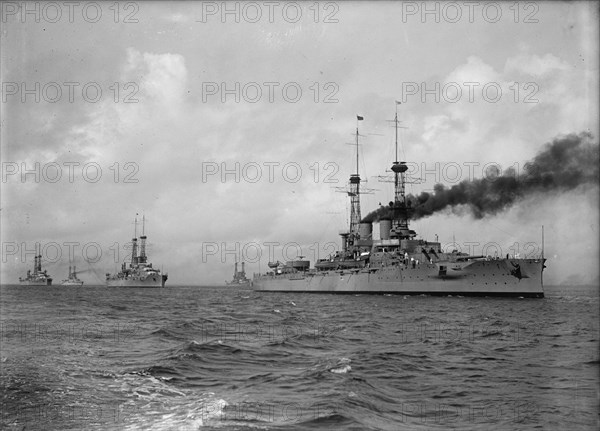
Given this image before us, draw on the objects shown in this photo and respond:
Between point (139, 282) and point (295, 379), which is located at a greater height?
point (295, 379)

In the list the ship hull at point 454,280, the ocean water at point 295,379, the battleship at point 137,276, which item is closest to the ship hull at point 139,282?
the battleship at point 137,276

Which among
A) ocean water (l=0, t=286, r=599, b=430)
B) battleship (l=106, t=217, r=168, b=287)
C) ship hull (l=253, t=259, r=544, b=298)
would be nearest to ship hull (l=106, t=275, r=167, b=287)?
battleship (l=106, t=217, r=168, b=287)

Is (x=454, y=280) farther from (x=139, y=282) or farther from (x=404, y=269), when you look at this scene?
(x=139, y=282)

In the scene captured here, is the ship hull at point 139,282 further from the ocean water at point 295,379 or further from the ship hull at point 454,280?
the ocean water at point 295,379

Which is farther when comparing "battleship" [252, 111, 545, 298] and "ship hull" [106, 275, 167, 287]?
"ship hull" [106, 275, 167, 287]

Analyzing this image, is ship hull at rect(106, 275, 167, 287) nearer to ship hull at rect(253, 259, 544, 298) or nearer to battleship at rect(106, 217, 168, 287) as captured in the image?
battleship at rect(106, 217, 168, 287)

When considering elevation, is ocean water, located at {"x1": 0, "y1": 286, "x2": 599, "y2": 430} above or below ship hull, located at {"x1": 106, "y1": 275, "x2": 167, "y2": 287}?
above

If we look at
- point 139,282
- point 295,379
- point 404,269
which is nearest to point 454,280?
point 404,269
